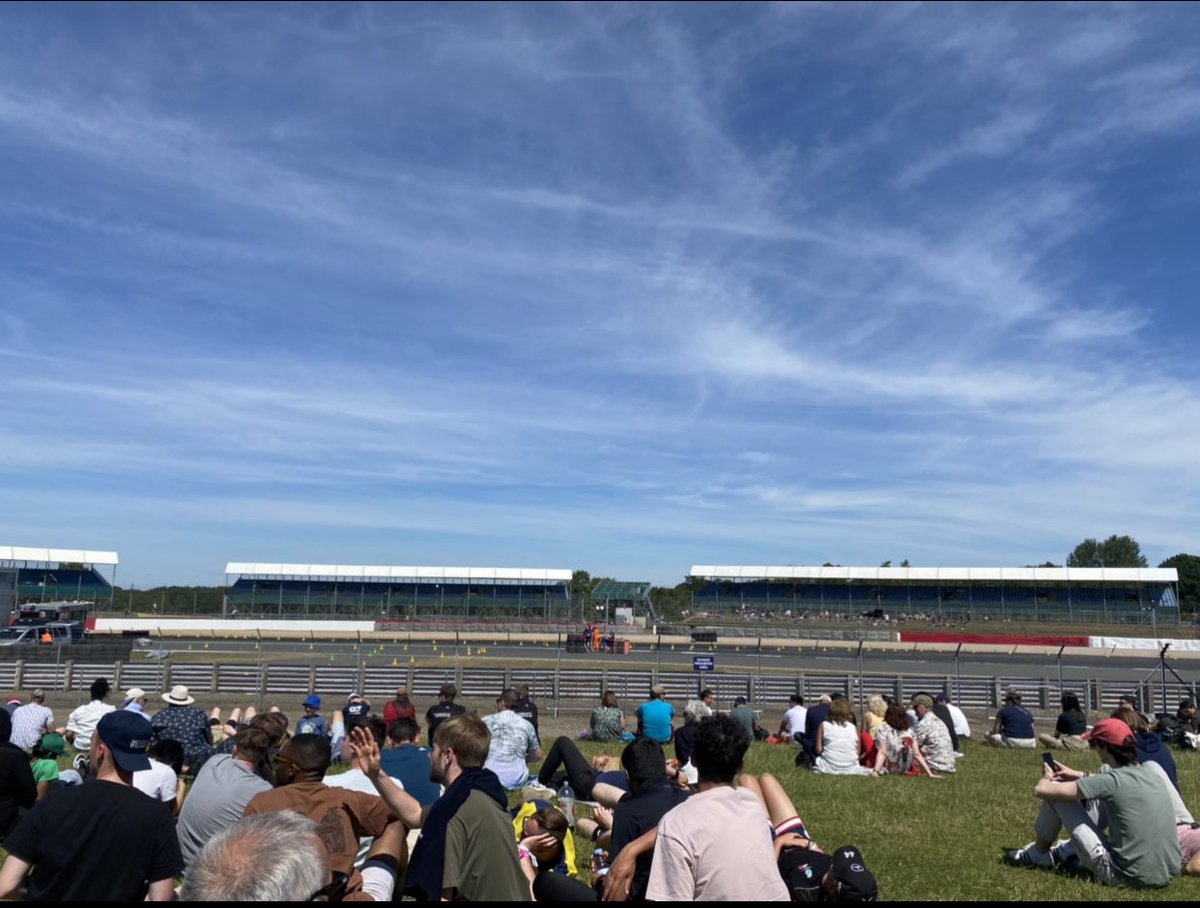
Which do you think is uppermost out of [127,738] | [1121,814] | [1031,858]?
[127,738]

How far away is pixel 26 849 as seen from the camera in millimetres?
4035

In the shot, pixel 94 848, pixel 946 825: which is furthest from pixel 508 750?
pixel 94 848

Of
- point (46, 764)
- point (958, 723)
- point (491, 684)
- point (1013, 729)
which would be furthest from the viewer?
point (491, 684)

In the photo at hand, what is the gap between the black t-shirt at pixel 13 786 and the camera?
6.86m

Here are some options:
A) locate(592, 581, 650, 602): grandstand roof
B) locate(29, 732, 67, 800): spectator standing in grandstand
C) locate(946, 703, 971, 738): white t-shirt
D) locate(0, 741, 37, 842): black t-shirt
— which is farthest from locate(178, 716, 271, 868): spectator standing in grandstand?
locate(592, 581, 650, 602): grandstand roof

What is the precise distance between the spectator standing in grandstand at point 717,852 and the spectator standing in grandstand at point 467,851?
693 millimetres

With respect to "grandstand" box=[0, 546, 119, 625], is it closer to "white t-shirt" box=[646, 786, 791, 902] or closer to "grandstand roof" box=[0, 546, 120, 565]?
"grandstand roof" box=[0, 546, 120, 565]

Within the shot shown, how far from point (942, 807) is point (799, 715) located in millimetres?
6848

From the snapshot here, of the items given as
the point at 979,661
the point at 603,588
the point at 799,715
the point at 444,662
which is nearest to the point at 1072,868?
the point at 799,715

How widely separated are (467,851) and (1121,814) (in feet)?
18.1

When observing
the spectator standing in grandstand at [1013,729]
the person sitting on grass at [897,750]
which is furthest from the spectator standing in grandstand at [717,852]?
the spectator standing in grandstand at [1013,729]

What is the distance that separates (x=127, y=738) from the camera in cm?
445

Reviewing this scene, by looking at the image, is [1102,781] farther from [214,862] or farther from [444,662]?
[444,662]

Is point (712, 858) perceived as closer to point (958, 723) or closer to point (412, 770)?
point (412, 770)
